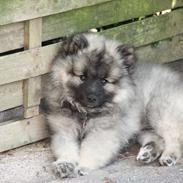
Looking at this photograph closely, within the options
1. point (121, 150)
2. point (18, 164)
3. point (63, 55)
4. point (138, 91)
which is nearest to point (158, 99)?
point (138, 91)

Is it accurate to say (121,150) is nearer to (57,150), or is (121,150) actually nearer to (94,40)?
(57,150)

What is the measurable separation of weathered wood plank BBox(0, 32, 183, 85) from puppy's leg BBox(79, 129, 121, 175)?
2.07 ft

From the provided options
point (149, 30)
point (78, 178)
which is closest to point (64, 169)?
point (78, 178)

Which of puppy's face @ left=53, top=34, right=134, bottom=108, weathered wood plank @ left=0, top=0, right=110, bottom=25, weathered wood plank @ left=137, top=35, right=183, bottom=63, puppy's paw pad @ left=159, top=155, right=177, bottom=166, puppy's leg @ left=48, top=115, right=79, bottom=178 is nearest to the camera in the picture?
weathered wood plank @ left=0, top=0, right=110, bottom=25

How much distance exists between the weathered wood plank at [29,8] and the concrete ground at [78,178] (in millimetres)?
1063

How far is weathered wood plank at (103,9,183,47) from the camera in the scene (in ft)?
16.5

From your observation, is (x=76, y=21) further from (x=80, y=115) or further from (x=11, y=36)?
(x=80, y=115)

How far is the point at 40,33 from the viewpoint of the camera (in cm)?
450

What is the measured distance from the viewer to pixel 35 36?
4480mm

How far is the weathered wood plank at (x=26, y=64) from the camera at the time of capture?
4414 millimetres

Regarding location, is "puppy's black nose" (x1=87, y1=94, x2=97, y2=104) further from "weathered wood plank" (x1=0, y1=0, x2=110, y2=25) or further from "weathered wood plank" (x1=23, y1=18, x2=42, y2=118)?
"weathered wood plank" (x1=0, y1=0, x2=110, y2=25)

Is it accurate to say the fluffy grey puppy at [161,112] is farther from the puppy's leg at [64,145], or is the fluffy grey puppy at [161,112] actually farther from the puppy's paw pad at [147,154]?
the puppy's leg at [64,145]

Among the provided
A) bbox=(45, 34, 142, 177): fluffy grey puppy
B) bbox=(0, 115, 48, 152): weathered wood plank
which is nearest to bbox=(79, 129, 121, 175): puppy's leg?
bbox=(45, 34, 142, 177): fluffy grey puppy

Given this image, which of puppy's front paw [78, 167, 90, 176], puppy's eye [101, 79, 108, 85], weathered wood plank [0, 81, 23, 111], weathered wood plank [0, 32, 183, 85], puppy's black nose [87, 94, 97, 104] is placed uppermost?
weathered wood plank [0, 32, 183, 85]
